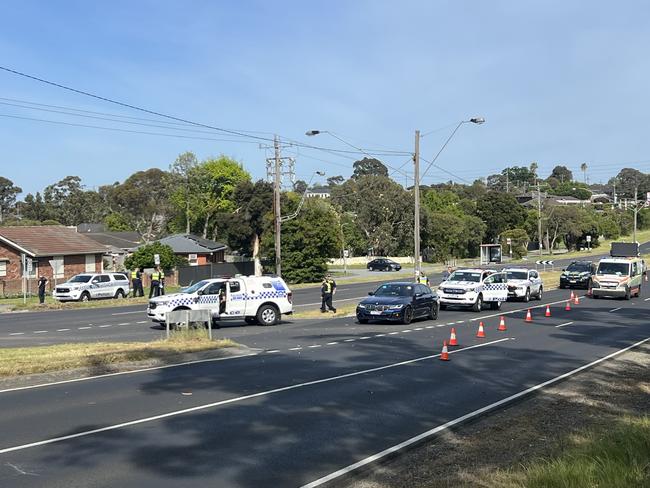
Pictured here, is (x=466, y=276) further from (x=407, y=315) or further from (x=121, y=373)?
(x=121, y=373)

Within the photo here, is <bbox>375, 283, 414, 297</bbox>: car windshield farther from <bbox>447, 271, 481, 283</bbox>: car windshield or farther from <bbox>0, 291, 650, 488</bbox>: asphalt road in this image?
<bbox>0, 291, 650, 488</bbox>: asphalt road

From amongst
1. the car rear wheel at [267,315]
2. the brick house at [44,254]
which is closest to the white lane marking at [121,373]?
the car rear wheel at [267,315]

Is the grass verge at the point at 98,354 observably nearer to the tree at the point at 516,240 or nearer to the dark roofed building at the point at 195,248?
the dark roofed building at the point at 195,248

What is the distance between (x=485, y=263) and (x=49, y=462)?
252 ft

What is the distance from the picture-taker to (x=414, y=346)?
19219 mm

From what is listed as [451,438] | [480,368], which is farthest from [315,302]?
[451,438]

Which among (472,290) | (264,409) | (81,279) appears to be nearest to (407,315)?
(472,290)

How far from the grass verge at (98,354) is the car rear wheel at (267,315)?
6944 mm

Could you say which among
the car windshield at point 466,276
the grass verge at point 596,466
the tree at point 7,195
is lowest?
the grass verge at point 596,466

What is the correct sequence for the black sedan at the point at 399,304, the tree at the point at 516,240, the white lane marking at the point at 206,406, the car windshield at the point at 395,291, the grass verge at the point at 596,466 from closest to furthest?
the grass verge at the point at 596,466 < the white lane marking at the point at 206,406 < the black sedan at the point at 399,304 < the car windshield at the point at 395,291 < the tree at the point at 516,240

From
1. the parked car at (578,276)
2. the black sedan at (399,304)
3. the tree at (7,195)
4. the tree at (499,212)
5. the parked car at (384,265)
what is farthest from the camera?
the tree at (7,195)

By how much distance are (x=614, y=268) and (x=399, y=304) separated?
64.2ft

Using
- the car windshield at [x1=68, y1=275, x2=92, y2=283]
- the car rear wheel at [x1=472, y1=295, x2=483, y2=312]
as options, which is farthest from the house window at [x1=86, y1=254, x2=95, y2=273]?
Answer: the car rear wheel at [x1=472, y1=295, x2=483, y2=312]

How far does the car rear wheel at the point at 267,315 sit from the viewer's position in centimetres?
2614
